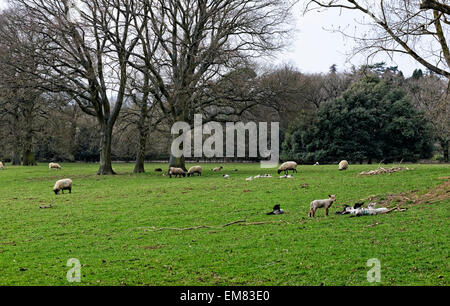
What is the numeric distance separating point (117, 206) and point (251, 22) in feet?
74.3

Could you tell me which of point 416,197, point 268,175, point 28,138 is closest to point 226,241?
point 416,197

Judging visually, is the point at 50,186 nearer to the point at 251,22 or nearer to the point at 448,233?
the point at 251,22

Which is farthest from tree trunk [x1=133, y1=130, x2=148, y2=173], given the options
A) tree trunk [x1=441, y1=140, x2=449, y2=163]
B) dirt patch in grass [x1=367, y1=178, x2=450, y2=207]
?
tree trunk [x1=441, y1=140, x2=449, y2=163]

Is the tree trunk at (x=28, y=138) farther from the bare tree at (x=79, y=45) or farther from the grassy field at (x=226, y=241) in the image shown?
the grassy field at (x=226, y=241)

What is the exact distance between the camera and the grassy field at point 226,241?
7484 millimetres

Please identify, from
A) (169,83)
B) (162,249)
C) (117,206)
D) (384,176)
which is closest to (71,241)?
(162,249)

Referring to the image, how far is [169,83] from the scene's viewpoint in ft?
122

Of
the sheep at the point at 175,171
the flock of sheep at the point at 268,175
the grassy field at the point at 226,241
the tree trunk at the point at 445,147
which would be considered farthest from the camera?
Answer: the tree trunk at the point at 445,147

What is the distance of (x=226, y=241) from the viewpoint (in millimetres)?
10289

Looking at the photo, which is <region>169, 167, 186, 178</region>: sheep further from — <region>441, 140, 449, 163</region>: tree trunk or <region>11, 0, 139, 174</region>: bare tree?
<region>441, 140, 449, 163</region>: tree trunk

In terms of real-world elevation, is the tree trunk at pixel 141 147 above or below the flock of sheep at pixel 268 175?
above

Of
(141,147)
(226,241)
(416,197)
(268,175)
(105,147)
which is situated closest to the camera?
(226,241)

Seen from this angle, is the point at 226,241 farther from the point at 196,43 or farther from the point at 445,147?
the point at 445,147

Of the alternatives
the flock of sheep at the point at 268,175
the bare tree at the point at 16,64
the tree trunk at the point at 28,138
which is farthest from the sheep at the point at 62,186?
the tree trunk at the point at 28,138
